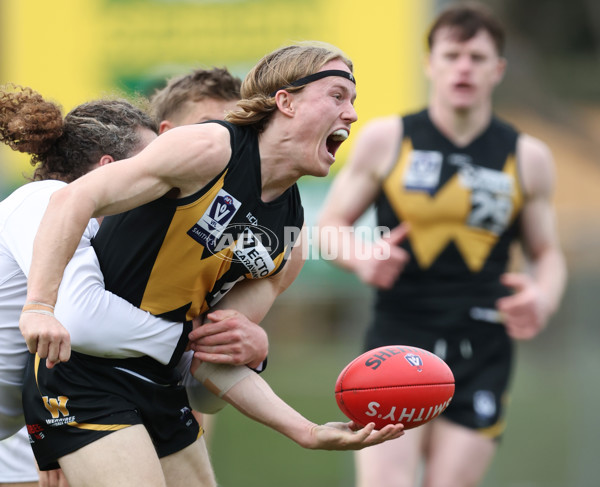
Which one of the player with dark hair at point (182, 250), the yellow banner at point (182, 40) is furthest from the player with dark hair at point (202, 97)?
the yellow banner at point (182, 40)

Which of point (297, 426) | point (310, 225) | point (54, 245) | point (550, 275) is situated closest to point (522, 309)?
point (550, 275)

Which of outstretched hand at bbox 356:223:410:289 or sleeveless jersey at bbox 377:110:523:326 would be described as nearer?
outstretched hand at bbox 356:223:410:289

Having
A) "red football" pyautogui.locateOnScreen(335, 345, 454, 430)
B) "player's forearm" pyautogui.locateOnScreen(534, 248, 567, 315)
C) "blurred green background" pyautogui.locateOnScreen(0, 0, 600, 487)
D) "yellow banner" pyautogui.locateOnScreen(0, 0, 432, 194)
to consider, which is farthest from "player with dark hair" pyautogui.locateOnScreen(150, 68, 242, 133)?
"yellow banner" pyautogui.locateOnScreen(0, 0, 432, 194)

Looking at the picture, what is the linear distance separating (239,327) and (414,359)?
589mm

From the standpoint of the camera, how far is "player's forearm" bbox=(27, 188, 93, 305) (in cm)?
278

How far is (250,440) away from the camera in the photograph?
28.8ft

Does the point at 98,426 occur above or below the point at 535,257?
below

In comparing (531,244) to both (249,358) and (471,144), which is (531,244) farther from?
(249,358)

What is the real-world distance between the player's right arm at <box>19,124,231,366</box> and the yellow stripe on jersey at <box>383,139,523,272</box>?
237 centimetres

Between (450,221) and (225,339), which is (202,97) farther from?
(450,221)

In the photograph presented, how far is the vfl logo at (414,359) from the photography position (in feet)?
10.5

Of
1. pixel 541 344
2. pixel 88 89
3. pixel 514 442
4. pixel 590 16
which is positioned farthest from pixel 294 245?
pixel 590 16

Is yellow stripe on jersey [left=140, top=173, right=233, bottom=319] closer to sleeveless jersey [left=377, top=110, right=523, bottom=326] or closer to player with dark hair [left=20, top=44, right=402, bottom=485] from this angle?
player with dark hair [left=20, top=44, right=402, bottom=485]

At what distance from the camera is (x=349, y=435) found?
3025 millimetres
